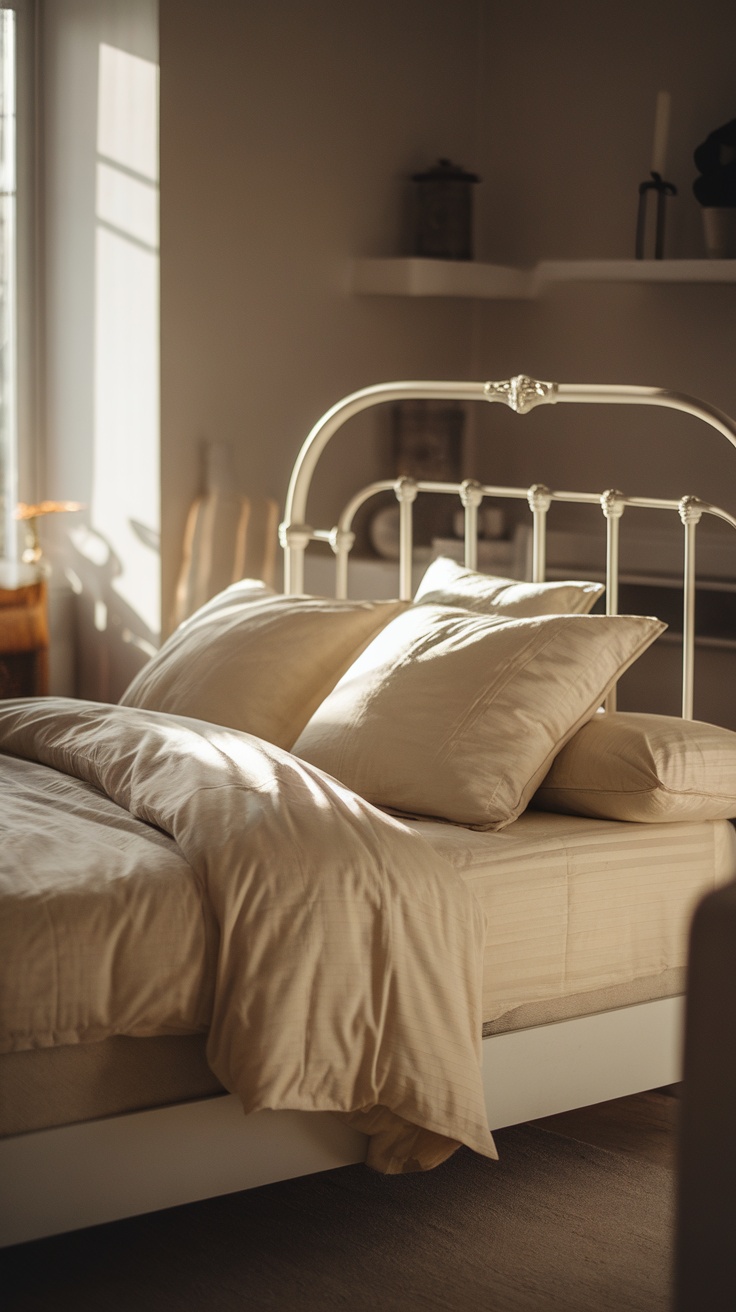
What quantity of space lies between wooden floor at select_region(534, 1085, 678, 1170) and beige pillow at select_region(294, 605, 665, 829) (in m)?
0.52

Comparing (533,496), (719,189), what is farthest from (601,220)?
(533,496)

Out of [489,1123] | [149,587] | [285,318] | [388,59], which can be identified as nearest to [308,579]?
[149,587]

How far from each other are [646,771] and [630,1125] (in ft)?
1.89

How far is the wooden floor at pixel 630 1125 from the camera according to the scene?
2232 millimetres

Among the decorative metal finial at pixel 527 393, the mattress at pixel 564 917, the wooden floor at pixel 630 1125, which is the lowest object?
the wooden floor at pixel 630 1125

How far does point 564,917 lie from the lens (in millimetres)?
2096

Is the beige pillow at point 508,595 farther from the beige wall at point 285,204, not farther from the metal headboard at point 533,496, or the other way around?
the beige wall at point 285,204

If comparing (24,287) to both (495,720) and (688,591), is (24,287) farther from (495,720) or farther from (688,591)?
(495,720)

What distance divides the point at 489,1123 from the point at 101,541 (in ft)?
7.12

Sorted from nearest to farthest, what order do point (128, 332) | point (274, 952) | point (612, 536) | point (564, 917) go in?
1. point (274, 952)
2. point (564, 917)
3. point (612, 536)
4. point (128, 332)

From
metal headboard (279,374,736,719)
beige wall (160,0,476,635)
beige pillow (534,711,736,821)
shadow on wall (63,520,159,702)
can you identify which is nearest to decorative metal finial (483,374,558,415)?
metal headboard (279,374,736,719)

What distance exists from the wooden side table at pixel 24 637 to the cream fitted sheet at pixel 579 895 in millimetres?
1664

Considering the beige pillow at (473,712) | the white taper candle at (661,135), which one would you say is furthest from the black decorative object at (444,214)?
the beige pillow at (473,712)

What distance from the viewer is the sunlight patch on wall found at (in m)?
3.57
